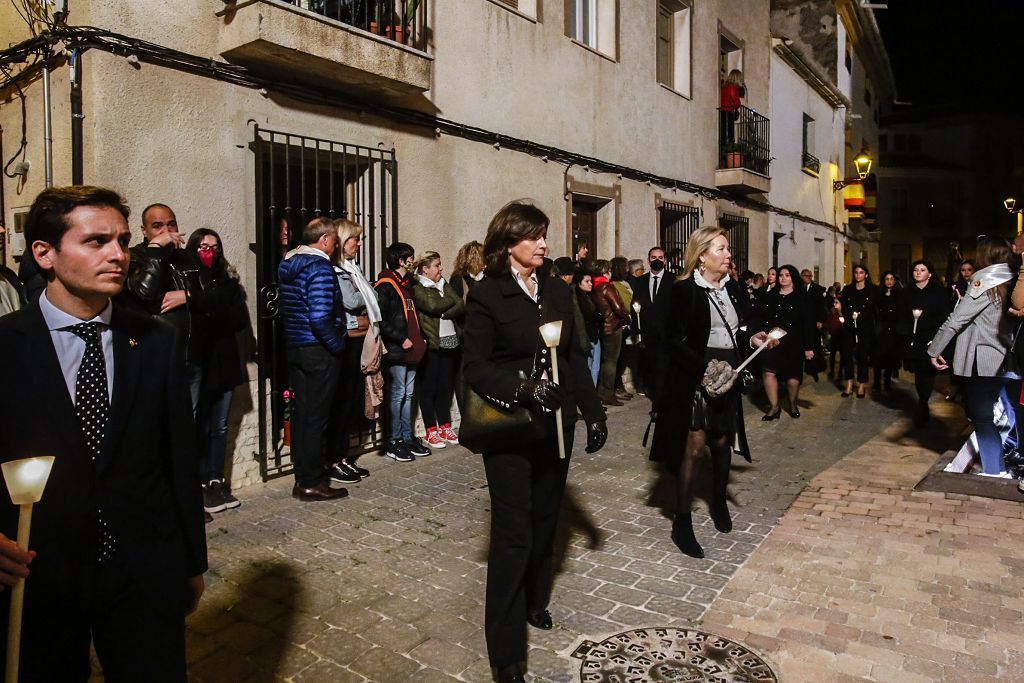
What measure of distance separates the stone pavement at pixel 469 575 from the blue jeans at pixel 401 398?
0.57 m

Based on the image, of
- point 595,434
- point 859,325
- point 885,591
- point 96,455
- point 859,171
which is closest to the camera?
point 96,455

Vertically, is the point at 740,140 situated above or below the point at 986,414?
above

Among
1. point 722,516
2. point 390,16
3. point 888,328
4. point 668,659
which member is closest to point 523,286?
point 668,659

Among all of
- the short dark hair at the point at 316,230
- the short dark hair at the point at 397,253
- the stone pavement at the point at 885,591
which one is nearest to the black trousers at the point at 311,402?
the short dark hair at the point at 316,230

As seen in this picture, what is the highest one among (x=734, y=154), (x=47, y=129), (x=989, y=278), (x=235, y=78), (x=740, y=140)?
(x=740, y=140)

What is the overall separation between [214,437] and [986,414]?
6.10m

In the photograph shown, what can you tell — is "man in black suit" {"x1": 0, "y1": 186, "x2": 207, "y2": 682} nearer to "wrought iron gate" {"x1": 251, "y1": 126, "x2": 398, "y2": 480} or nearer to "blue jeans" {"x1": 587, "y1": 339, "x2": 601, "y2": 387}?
"wrought iron gate" {"x1": 251, "y1": 126, "x2": 398, "y2": 480}

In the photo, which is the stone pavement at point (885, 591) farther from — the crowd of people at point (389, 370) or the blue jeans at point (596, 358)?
the blue jeans at point (596, 358)

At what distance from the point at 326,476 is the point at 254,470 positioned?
0.81m

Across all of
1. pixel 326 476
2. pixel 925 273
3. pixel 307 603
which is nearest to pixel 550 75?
pixel 925 273

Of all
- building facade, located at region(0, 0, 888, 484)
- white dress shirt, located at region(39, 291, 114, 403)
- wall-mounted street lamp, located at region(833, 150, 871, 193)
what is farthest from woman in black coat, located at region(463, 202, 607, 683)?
wall-mounted street lamp, located at region(833, 150, 871, 193)

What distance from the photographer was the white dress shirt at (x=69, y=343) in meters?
2.02

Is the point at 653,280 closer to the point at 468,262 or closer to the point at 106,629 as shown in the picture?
the point at 468,262

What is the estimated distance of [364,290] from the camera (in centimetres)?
638
